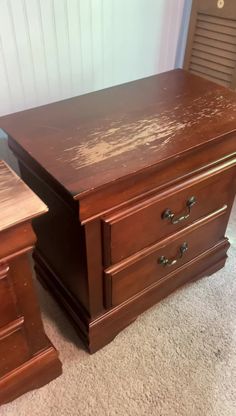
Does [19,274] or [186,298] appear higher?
[19,274]

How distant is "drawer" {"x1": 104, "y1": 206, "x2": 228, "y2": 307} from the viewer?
3.45ft

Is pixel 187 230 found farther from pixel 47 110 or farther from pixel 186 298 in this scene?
pixel 47 110

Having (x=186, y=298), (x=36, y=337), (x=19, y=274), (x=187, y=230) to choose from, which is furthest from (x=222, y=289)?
(x=19, y=274)

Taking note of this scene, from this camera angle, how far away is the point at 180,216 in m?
1.08

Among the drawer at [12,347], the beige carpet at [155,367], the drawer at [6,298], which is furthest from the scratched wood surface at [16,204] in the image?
the beige carpet at [155,367]

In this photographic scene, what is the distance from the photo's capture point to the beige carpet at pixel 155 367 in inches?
41.8

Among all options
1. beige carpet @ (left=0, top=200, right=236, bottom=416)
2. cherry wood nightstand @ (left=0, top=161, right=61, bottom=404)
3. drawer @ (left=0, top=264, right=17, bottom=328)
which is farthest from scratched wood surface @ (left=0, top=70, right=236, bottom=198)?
beige carpet @ (left=0, top=200, right=236, bottom=416)

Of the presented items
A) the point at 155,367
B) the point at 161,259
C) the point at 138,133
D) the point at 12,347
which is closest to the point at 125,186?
the point at 138,133

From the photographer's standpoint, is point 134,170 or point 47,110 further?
point 47,110

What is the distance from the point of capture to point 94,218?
2.84 ft

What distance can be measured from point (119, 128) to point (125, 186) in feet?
0.67

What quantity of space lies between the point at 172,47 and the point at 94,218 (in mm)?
1092

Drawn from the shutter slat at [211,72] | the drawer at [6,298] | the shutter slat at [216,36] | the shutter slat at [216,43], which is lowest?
the drawer at [6,298]

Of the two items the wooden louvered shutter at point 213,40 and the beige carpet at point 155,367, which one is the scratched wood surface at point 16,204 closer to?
the beige carpet at point 155,367
